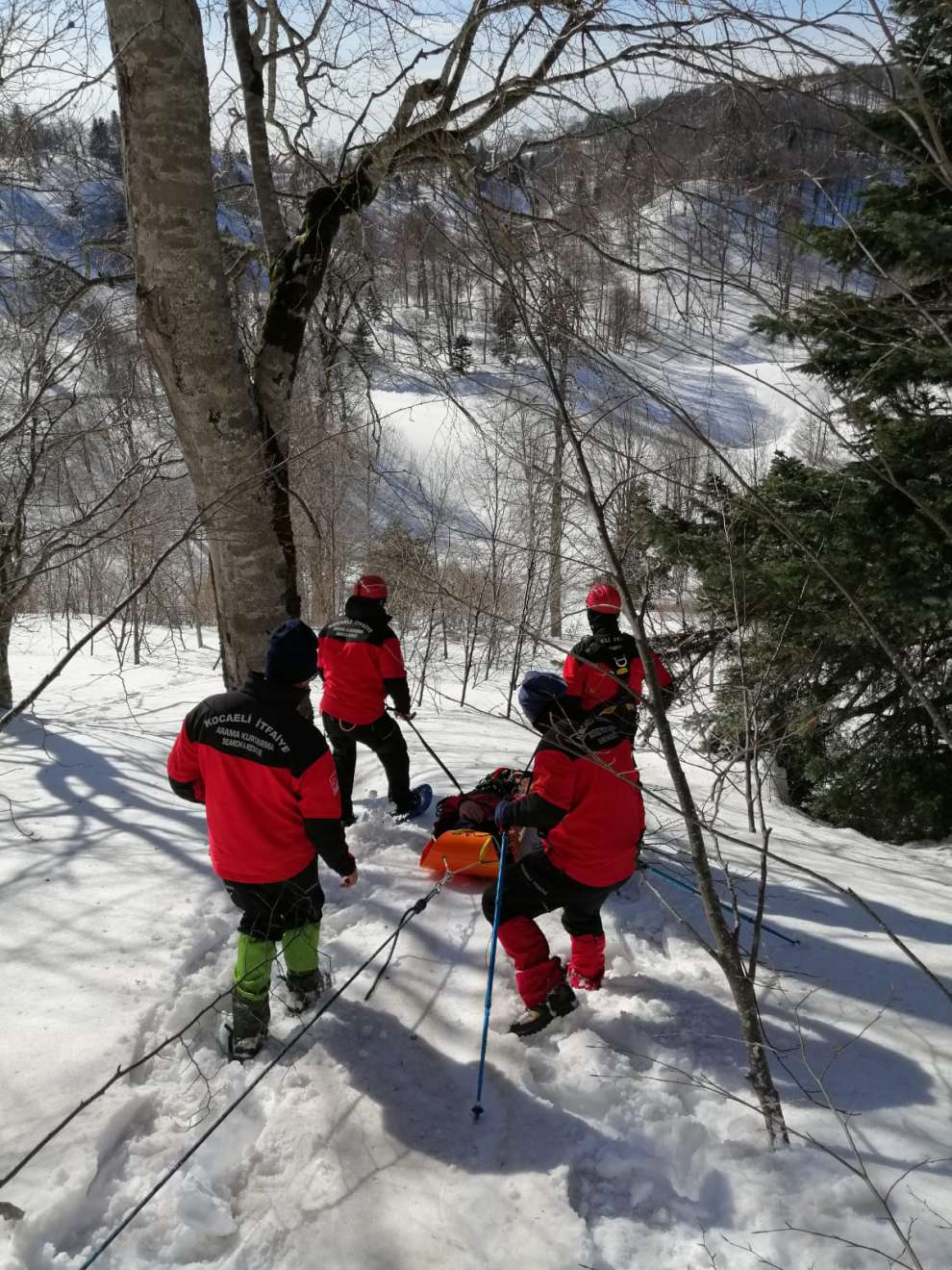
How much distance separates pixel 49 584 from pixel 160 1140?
1995cm

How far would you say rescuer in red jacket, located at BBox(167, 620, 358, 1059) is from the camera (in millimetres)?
2926

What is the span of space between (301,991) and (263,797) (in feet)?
3.05

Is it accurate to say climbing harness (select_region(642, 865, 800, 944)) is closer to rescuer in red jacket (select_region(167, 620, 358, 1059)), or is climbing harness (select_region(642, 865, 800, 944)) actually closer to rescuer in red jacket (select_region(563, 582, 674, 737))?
rescuer in red jacket (select_region(563, 582, 674, 737))

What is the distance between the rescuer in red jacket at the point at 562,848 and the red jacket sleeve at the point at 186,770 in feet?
4.26

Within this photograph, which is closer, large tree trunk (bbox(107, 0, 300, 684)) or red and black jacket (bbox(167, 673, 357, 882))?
red and black jacket (bbox(167, 673, 357, 882))

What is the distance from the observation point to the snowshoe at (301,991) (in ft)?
10.5

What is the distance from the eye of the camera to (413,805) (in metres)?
5.31

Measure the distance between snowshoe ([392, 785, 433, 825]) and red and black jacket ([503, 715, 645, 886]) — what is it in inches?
82.3

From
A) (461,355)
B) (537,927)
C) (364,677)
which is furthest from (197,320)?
(537,927)

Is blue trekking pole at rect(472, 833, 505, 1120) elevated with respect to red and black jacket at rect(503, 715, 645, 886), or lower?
lower

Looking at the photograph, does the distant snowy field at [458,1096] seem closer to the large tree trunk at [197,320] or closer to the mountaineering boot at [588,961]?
the mountaineering boot at [588,961]

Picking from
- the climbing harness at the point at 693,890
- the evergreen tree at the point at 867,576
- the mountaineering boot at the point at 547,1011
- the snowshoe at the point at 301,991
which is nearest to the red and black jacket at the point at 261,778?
the snowshoe at the point at 301,991

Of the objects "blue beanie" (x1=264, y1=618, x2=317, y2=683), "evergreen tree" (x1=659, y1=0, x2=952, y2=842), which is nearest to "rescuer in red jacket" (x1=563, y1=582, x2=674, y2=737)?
"evergreen tree" (x1=659, y1=0, x2=952, y2=842)

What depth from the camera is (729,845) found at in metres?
5.24
